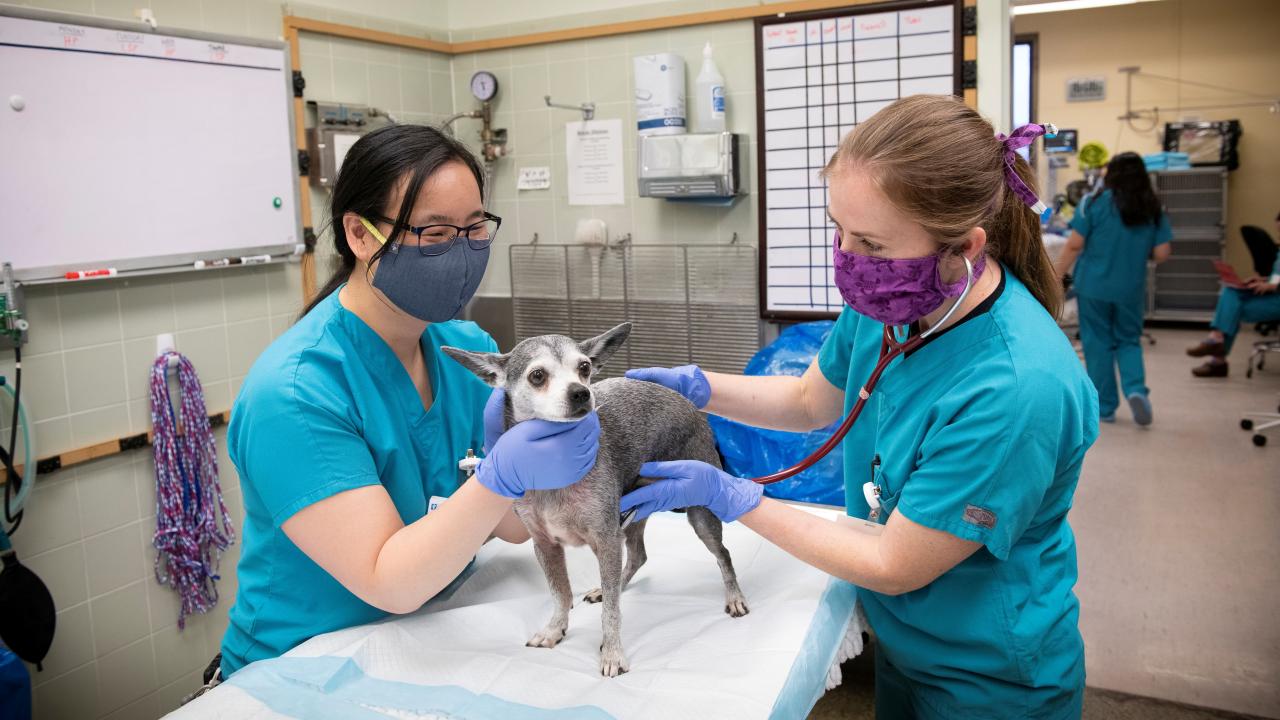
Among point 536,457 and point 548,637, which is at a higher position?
point 536,457

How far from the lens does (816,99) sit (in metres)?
3.12

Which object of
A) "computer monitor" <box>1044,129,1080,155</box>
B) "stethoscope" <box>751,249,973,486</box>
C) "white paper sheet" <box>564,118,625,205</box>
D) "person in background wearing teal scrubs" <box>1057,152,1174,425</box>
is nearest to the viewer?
"stethoscope" <box>751,249,973,486</box>

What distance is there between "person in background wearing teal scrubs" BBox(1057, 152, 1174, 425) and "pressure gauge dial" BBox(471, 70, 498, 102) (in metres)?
3.65

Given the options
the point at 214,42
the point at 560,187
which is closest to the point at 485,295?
the point at 560,187

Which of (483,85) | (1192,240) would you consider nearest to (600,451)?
(483,85)

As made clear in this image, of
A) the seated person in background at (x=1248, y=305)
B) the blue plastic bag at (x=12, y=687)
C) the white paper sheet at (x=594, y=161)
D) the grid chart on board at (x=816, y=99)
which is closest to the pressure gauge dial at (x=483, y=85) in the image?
the white paper sheet at (x=594, y=161)

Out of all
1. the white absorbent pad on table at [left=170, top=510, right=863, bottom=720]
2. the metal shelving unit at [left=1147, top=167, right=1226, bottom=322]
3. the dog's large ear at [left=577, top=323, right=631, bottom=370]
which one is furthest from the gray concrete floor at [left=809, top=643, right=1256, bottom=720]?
the metal shelving unit at [left=1147, top=167, right=1226, bottom=322]

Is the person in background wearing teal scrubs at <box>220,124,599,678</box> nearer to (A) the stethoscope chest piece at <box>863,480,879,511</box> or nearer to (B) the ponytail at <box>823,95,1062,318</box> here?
(A) the stethoscope chest piece at <box>863,480,879,511</box>

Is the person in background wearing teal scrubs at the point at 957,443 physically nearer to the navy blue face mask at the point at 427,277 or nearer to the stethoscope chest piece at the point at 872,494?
the stethoscope chest piece at the point at 872,494

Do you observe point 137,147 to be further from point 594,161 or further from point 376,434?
point 376,434

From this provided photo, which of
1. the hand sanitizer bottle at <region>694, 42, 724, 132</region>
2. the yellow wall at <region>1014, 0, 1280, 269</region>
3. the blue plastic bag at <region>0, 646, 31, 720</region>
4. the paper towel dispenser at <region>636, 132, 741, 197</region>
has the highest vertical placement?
the yellow wall at <region>1014, 0, 1280, 269</region>

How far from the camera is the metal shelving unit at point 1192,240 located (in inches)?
336

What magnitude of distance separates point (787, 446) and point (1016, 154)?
1.49m

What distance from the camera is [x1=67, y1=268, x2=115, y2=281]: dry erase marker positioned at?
2535 mm
